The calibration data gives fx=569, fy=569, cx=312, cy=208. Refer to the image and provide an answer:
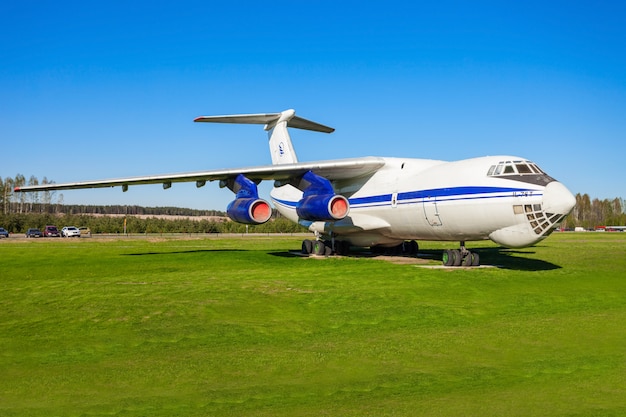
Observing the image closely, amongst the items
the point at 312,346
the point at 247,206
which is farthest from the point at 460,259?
the point at 312,346

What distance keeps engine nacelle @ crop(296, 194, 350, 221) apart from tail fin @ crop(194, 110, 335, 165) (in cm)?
541

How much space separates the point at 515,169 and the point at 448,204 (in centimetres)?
208

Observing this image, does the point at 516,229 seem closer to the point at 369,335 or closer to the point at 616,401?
the point at 369,335

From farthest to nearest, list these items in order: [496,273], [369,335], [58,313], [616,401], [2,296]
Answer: [496,273], [2,296], [58,313], [369,335], [616,401]

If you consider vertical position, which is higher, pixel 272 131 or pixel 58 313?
pixel 272 131

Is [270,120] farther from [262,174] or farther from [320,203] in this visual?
[320,203]

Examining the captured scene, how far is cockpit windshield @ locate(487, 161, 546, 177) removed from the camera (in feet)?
49.4

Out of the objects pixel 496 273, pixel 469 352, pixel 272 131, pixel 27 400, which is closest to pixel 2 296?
pixel 27 400

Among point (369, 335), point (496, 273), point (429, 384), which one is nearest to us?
point (429, 384)

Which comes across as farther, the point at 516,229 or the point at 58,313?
the point at 516,229

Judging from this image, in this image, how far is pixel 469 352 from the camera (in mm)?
6668

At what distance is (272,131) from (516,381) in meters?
21.4

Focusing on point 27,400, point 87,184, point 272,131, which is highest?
point 272,131

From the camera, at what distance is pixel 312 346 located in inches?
277
